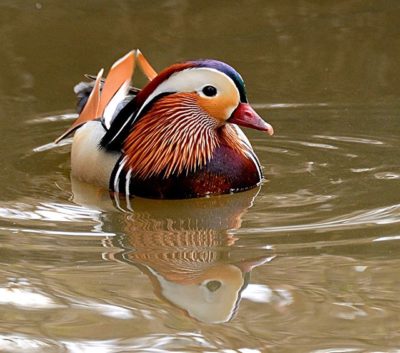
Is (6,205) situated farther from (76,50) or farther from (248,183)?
(76,50)

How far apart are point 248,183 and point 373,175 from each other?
0.57 meters

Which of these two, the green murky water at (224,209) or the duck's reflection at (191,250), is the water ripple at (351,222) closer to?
the green murky water at (224,209)

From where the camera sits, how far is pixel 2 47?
7.63 m

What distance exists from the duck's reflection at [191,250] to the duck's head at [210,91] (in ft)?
1.15

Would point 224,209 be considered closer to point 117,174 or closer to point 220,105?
point 220,105

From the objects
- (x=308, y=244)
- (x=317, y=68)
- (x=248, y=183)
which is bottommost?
(x=308, y=244)

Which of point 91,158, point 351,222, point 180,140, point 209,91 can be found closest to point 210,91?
point 209,91

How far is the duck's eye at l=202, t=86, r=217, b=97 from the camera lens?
5.43 m

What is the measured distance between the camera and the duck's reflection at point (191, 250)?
13.3 feet

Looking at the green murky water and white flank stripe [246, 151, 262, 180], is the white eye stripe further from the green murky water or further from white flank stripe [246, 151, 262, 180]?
the green murky water

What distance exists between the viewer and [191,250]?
4.65 metres

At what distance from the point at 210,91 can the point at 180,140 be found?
0.92 ft

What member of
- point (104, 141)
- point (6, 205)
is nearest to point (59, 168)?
point (104, 141)

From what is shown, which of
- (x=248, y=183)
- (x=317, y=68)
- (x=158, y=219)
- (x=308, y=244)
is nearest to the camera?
(x=308, y=244)
